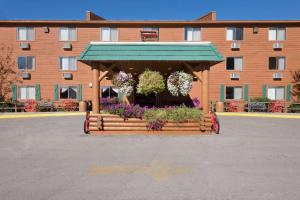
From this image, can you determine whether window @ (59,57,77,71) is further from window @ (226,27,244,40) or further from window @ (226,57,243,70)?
window @ (226,27,244,40)

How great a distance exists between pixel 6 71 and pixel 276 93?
27703mm

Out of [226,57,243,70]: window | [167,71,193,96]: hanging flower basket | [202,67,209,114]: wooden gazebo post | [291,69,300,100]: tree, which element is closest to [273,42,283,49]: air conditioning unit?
[291,69,300,100]: tree

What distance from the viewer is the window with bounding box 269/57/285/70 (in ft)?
98.9

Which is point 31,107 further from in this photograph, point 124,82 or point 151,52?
point 151,52

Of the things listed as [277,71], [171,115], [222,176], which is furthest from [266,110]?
[222,176]

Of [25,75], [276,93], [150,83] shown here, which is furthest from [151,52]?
[276,93]

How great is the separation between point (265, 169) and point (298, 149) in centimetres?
347

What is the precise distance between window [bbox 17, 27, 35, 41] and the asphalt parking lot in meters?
20.7

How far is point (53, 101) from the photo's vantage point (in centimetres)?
2986

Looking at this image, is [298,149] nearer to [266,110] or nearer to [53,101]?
[266,110]

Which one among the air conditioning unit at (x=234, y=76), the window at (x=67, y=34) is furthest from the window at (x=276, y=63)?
the window at (x=67, y=34)

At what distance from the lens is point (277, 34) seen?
3016 centimetres

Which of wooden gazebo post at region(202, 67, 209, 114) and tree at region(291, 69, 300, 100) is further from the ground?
tree at region(291, 69, 300, 100)

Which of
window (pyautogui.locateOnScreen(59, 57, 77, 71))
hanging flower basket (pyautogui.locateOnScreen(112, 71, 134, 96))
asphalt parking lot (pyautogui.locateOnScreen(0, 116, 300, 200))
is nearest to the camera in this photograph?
asphalt parking lot (pyautogui.locateOnScreen(0, 116, 300, 200))
